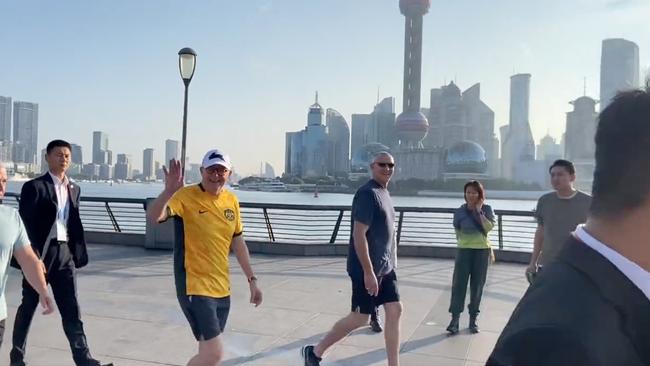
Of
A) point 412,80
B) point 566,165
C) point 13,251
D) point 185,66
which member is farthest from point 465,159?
point 13,251

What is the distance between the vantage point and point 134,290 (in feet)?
23.5

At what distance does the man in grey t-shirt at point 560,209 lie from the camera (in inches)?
173

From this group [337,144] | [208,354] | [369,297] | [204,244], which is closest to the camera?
[208,354]

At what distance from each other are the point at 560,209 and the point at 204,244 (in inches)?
117

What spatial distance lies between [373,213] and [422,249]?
278 inches

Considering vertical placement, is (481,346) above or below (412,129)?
below

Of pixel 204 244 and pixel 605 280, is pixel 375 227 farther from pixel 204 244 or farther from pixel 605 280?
pixel 605 280

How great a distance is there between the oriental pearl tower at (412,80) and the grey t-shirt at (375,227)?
130m

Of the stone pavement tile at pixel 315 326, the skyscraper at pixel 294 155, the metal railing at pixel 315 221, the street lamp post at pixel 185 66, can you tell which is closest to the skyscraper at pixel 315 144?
the skyscraper at pixel 294 155

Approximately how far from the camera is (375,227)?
13.7 feet

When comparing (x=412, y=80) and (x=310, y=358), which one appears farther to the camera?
(x=412, y=80)

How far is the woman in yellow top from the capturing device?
18.1 ft

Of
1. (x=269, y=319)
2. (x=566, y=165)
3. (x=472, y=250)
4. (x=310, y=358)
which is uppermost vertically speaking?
(x=566, y=165)

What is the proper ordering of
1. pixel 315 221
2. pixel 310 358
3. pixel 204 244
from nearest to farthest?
pixel 204 244 → pixel 310 358 → pixel 315 221
